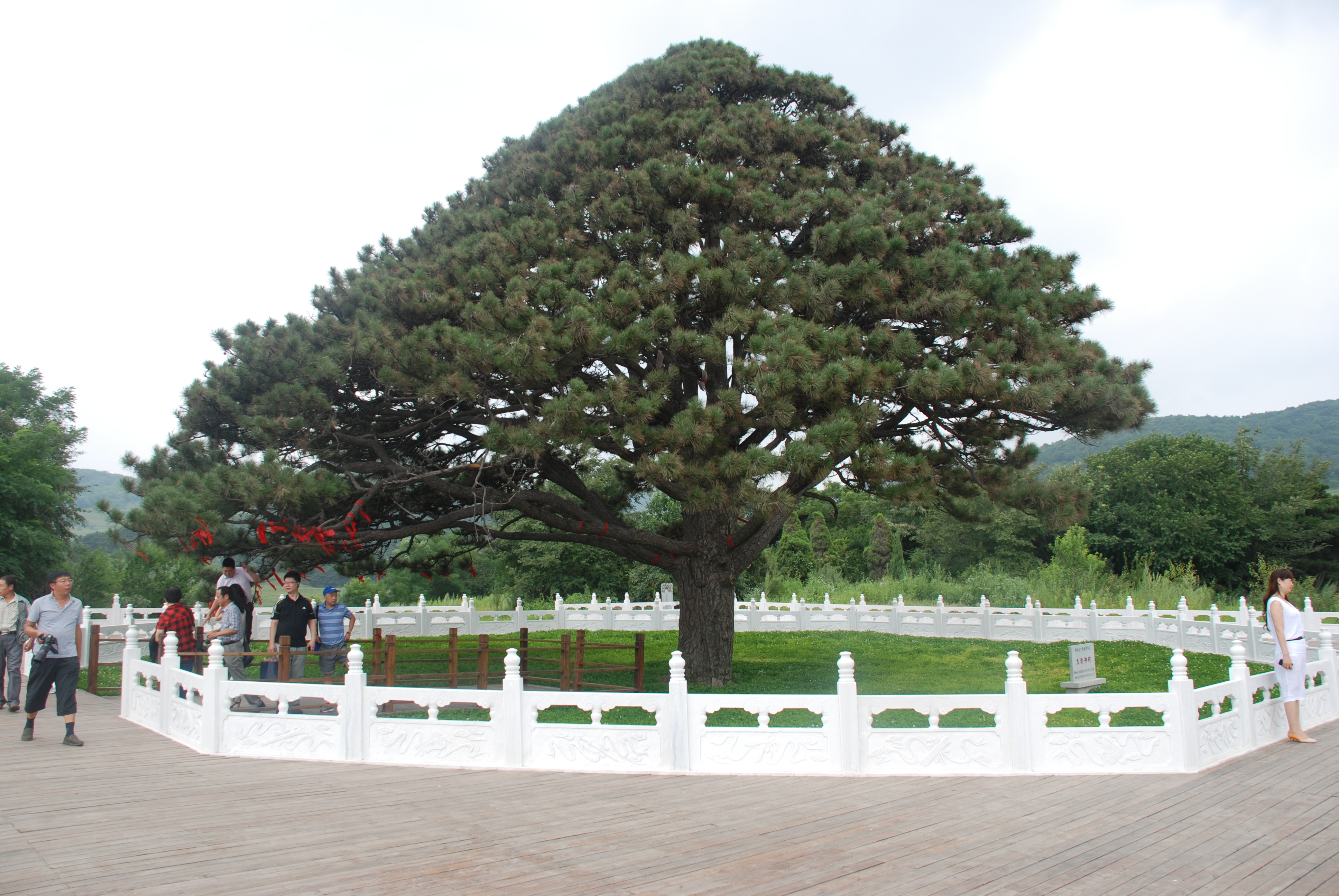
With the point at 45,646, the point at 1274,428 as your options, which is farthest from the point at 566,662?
the point at 1274,428

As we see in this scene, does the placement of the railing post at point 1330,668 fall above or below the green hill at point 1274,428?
below

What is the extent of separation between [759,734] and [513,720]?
7.08 ft

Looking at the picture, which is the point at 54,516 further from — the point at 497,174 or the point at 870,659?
the point at 870,659

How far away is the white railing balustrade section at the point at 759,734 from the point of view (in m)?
7.11

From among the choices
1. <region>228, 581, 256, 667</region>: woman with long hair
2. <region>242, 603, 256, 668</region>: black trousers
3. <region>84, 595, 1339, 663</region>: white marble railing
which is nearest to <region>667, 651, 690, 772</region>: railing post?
<region>228, 581, 256, 667</region>: woman with long hair

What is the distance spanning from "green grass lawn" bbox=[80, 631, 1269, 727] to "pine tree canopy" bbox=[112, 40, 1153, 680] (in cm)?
183

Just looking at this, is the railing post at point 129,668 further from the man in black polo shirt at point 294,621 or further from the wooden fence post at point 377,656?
the wooden fence post at point 377,656

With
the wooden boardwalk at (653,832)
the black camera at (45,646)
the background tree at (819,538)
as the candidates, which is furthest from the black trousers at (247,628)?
the background tree at (819,538)

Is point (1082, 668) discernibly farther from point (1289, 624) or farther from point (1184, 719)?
point (1184, 719)

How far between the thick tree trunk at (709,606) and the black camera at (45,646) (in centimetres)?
764

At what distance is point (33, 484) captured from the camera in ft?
96.4

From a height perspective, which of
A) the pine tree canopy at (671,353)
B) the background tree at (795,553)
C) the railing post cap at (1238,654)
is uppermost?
the pine tree canopy at (671,353)

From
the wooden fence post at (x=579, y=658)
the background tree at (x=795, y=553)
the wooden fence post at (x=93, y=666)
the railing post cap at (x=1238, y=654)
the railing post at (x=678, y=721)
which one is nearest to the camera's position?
the railing post at (x=678, y=721)

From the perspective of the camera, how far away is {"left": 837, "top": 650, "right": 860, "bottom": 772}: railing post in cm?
712
